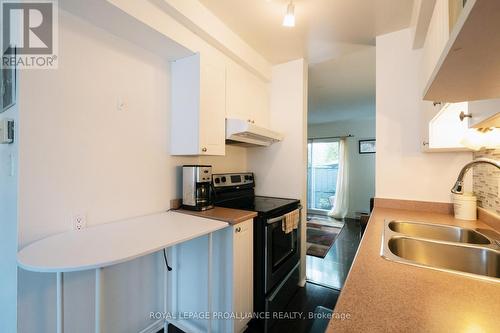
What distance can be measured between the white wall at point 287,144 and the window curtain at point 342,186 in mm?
3448

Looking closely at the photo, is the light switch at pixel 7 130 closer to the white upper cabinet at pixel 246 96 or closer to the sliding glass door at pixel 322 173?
the white upper cabinet at pixel 246 96

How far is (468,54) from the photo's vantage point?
0.52m

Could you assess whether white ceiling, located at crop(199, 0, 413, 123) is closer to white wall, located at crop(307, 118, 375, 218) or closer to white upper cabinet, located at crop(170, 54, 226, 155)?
white upper cabinet, located at crop(170, 54, 226, 155)

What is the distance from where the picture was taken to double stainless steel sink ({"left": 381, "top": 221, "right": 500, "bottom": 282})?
3.12 ft

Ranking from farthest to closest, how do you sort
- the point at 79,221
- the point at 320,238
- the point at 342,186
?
the point at 342,186 < the point at 320,238 < the point at 79,221

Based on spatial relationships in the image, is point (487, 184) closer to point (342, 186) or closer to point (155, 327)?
point (155, 327)

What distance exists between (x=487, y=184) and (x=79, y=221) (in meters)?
2.57

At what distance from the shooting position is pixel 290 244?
2.12m

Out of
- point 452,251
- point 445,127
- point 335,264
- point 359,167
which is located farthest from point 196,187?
point 359,167

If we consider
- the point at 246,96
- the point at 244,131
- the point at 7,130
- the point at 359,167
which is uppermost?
the point at 246,96

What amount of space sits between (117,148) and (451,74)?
5.65 feet

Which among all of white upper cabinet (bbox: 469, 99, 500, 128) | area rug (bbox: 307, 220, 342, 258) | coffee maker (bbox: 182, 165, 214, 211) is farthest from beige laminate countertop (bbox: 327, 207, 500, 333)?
area rug (bbox: 307, 220, 342, 258)

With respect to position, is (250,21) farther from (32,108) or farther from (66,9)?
(32,108)

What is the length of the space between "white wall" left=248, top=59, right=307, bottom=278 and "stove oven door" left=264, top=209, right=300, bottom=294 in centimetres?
39
